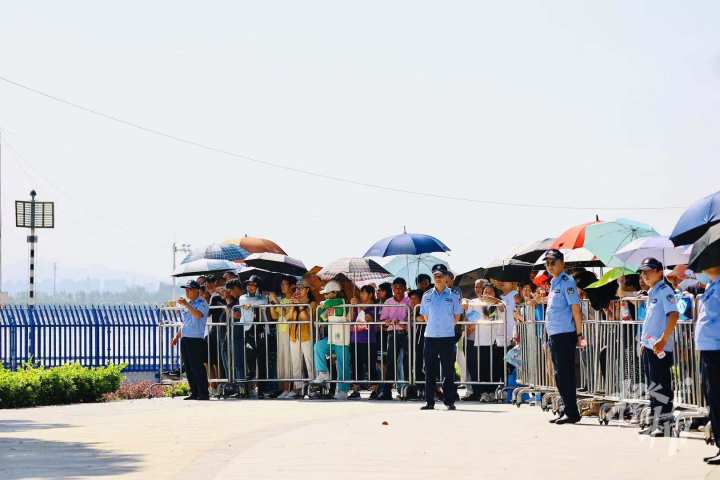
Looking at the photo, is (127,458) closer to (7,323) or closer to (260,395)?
(260,395)

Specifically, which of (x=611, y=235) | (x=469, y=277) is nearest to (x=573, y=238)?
(x=611, y=235)

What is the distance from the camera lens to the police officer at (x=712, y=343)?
39.0 feet

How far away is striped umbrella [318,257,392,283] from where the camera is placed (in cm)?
2445

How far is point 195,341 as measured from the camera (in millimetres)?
21828

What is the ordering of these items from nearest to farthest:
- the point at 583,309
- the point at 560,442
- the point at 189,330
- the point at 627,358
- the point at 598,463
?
the point at 598,463, the point at 560,442, the point at 627,358, the point at 583,309, the point at 189,330

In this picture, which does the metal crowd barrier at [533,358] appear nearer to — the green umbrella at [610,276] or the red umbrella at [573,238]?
the green umbrella at [610,276]

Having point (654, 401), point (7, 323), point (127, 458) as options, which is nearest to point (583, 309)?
point (654, 401)

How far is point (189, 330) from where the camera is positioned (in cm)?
2184

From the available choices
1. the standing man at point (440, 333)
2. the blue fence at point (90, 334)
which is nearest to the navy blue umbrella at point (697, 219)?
the standing man at point (440, 333)

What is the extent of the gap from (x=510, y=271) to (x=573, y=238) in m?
1.94

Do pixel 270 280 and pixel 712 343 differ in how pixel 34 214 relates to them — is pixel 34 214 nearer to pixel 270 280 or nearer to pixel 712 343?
pixel 270 280

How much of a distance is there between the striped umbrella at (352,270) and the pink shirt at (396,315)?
270 centimetres

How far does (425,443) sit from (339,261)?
10.9 m

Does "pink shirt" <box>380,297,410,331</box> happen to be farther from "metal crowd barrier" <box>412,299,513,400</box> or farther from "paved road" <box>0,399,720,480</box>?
"paved road" <box>0,399,720,480</box>
